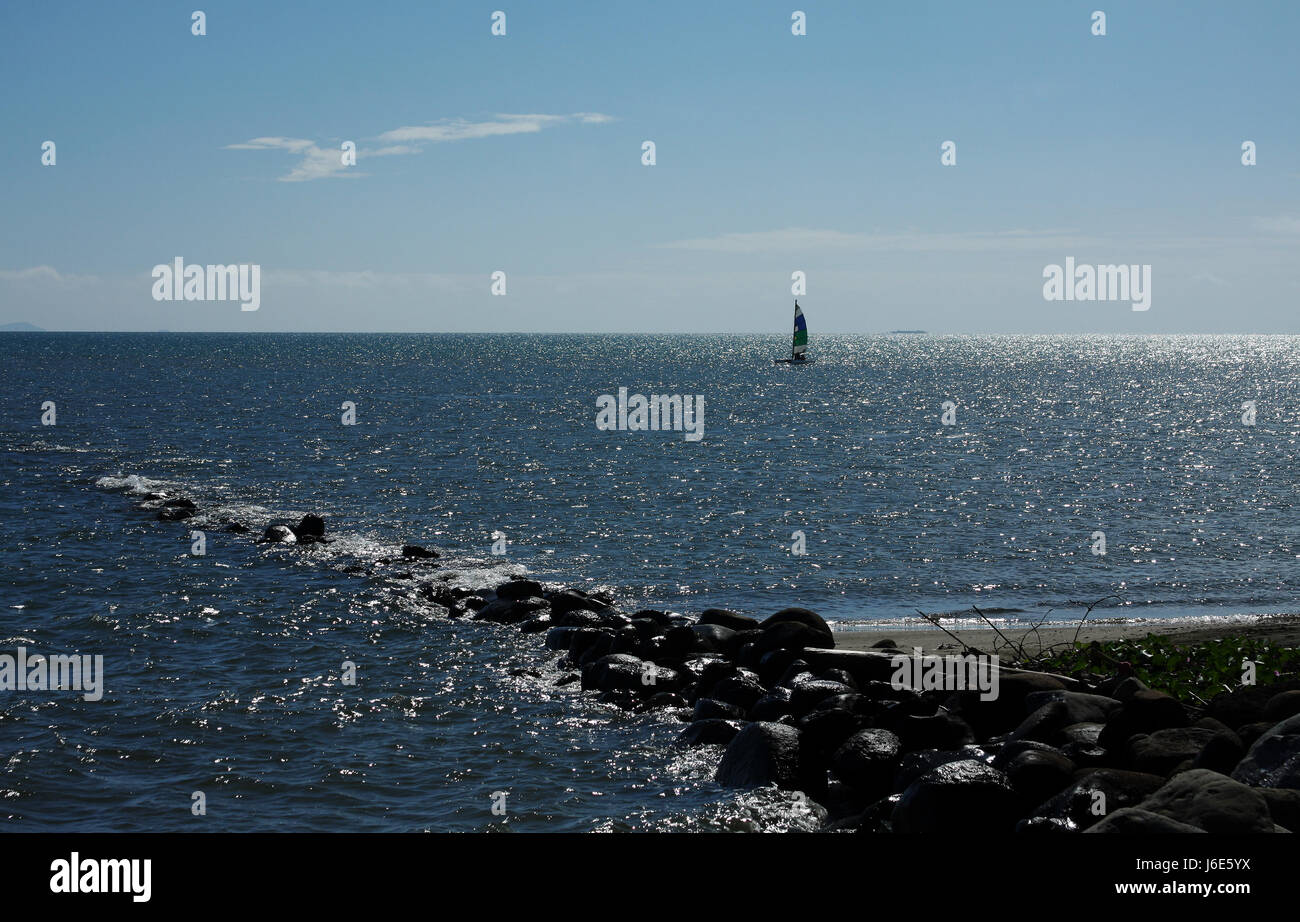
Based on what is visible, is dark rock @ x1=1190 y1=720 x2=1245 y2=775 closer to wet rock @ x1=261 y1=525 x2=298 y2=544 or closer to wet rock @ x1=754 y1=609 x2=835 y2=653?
wet rock @ x1=754 y1=609 x2=835 y2=653

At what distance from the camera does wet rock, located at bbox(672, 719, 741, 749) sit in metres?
16.9

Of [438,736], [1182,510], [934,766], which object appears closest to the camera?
[934,766]

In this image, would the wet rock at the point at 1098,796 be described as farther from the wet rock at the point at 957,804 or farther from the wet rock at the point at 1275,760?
the wet rock at the point at 1275,760

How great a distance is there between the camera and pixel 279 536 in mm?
34844

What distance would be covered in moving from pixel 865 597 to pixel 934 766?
15445mm

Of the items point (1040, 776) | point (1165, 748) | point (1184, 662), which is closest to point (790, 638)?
point (1184, 662)

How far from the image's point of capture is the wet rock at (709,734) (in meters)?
16.9

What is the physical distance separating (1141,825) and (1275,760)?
2.55 metres

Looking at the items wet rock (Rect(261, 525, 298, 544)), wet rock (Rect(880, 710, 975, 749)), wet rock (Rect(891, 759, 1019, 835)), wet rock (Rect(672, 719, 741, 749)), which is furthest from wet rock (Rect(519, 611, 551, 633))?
wet rock (Rect(891, 759, 1019, 835))

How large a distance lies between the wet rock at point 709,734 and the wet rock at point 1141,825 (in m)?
7.59

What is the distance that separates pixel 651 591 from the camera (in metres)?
29.4
